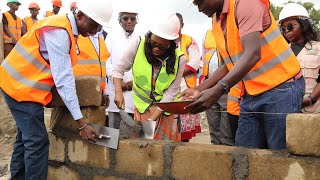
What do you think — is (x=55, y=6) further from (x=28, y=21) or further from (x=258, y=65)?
(x=258, y=65)

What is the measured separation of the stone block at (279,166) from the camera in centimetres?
248

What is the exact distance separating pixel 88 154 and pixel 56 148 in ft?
1.38

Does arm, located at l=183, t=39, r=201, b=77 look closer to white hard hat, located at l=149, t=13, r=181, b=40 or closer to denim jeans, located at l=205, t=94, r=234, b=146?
denim jeans, located at l=205, t=94, r=234, b=146

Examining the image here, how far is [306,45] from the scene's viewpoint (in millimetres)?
3957

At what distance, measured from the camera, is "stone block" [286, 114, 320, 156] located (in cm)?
243

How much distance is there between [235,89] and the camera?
447 centimetres

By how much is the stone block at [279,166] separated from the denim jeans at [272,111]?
0.23m

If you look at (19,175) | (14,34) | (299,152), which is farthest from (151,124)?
(14,34)

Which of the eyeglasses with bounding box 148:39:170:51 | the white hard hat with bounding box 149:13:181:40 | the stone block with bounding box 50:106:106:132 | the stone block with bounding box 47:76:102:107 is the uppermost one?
the white hard hat with bounding box 149:13:181:40

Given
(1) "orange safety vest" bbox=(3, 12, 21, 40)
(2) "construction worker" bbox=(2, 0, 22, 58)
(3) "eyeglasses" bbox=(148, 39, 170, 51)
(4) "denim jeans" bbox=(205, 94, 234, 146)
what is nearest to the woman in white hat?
(3) "eyeglasses" bbox=(148, 39, 170, 51)

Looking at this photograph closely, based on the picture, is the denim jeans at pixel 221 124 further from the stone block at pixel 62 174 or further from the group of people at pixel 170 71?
the stone block at pixel 62 174

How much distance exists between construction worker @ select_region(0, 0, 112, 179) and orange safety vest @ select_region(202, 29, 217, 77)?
243 cm

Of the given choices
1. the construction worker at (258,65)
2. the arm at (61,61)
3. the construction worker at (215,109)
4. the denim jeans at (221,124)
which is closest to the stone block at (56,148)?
the arm at (61,61)

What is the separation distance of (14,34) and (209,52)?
596 cm
